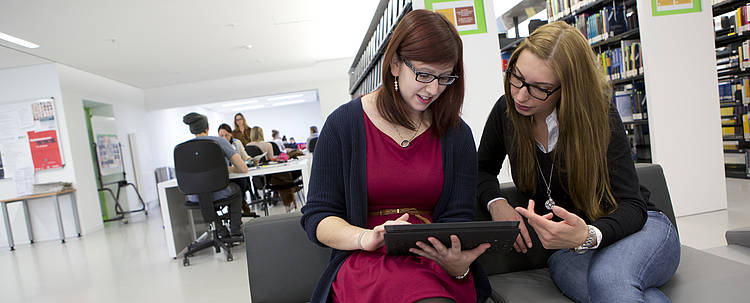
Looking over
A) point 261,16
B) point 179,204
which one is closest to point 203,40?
point 261,16

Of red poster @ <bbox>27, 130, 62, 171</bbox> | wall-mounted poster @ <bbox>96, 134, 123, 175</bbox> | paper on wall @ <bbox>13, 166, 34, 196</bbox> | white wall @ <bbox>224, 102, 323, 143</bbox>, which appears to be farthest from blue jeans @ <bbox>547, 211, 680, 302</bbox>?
white wall @ <bbox>224, 102, 323, 143</bbox>

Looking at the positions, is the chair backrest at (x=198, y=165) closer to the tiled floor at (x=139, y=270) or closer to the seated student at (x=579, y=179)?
the tiled floor at (x=139, y=270)

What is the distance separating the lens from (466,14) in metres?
2.65

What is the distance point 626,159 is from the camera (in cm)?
116

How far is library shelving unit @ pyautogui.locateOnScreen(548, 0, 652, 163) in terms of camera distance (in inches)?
134

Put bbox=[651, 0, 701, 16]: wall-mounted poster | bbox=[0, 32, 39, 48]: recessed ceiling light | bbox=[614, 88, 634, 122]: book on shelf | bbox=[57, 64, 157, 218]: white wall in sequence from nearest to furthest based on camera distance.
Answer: bbox=[651, 0, 701, 16]: wall-mounted poster → bbox=[614, 88, 634, 122]: book on shelf → bbox=[0, 32, 39, 48]: recessed ceiling light → bbox=[57, 64, 157, 218]: white wall

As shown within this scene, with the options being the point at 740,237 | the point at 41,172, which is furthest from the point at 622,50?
the point at 41,172

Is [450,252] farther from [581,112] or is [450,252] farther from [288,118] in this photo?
[288,118]

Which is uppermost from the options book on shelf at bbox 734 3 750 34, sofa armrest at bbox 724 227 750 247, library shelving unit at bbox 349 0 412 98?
library shelving unit at bbox 349 0 412 98

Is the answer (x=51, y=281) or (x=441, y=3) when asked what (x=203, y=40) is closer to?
(x=51, y=281)

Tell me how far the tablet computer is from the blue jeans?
0.27 metres

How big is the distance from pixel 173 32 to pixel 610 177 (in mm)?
5223

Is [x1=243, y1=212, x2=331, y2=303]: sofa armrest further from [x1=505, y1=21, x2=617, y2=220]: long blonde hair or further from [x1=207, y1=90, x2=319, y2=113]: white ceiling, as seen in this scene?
[x1=207, y1=90, x2=319, y2=113]: white ceiling

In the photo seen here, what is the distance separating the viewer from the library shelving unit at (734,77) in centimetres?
386
